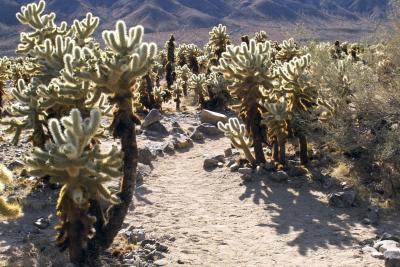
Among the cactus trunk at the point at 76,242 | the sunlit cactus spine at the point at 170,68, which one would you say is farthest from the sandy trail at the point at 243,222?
the sunlit cactus spine at the point at 170,68

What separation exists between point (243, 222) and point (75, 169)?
4.28 meters

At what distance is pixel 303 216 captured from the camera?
34.1 feet

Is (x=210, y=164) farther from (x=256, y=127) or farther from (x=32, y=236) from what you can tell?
(x=32, y=236)

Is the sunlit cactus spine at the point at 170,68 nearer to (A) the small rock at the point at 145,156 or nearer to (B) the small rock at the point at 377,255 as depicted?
(A) the small rock at the point at 145,156

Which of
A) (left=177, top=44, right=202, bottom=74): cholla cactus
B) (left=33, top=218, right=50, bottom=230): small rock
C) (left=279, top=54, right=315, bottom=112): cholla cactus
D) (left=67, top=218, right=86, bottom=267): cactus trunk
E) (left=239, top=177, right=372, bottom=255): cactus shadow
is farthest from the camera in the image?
(left=177, top=44, right=202, bottom=74): cholla cactus

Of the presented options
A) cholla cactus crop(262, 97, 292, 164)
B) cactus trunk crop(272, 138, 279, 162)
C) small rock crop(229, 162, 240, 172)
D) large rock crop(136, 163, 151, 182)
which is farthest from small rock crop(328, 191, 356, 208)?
large rock crop(136, 163, 151, 182)

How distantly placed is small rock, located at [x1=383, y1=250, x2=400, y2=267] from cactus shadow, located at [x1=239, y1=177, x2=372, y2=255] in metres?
1.12

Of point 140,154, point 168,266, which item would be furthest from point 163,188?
point 168,266

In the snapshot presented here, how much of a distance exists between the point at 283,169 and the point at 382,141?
7.94 feet

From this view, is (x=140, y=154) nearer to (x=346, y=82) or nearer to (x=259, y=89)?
(x=259, y=89)

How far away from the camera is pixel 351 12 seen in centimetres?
14738

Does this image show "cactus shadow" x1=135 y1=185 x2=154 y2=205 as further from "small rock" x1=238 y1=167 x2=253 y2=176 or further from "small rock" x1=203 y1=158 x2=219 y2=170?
"small rock" x1=238 y1=167 x2=253 y2=176

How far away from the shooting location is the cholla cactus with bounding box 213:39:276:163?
40.8 feet

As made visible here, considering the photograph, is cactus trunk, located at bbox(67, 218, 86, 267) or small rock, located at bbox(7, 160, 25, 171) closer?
cactus trunk, located at bbox(67, 218, 86, 267)
